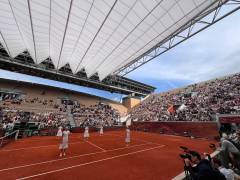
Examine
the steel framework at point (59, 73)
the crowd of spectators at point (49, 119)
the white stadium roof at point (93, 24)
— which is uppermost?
the steel framework at point (59, 73)

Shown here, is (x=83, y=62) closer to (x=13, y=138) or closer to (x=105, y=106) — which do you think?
(x=13, y=138)

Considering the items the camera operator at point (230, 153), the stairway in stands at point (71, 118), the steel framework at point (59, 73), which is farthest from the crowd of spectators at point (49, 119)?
the camera operator at point (230, 153)

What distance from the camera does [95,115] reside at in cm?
3669

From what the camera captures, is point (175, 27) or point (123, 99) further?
point (123, 99)

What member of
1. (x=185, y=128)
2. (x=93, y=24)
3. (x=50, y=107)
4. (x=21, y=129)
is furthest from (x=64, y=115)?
(x=185, y=128)

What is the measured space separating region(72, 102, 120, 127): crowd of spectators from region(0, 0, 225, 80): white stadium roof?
1424 cm

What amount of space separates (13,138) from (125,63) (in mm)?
18299

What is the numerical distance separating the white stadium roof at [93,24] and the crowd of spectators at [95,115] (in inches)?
560

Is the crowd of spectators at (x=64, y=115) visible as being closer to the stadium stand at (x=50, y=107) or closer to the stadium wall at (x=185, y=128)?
the stadium stand at (x=50, y=107)

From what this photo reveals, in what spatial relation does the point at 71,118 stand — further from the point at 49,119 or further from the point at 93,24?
the point at 93,24

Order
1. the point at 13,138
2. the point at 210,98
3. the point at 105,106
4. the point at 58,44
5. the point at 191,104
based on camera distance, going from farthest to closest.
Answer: the point at 105,106 → the point at 191,104 → the point at 210,98 → the point at 58,44 → the point at 13,138

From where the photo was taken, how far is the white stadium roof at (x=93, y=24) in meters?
13.8

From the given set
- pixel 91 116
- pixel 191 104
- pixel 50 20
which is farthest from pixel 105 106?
pixel 50 20

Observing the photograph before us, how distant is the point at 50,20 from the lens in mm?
16172
